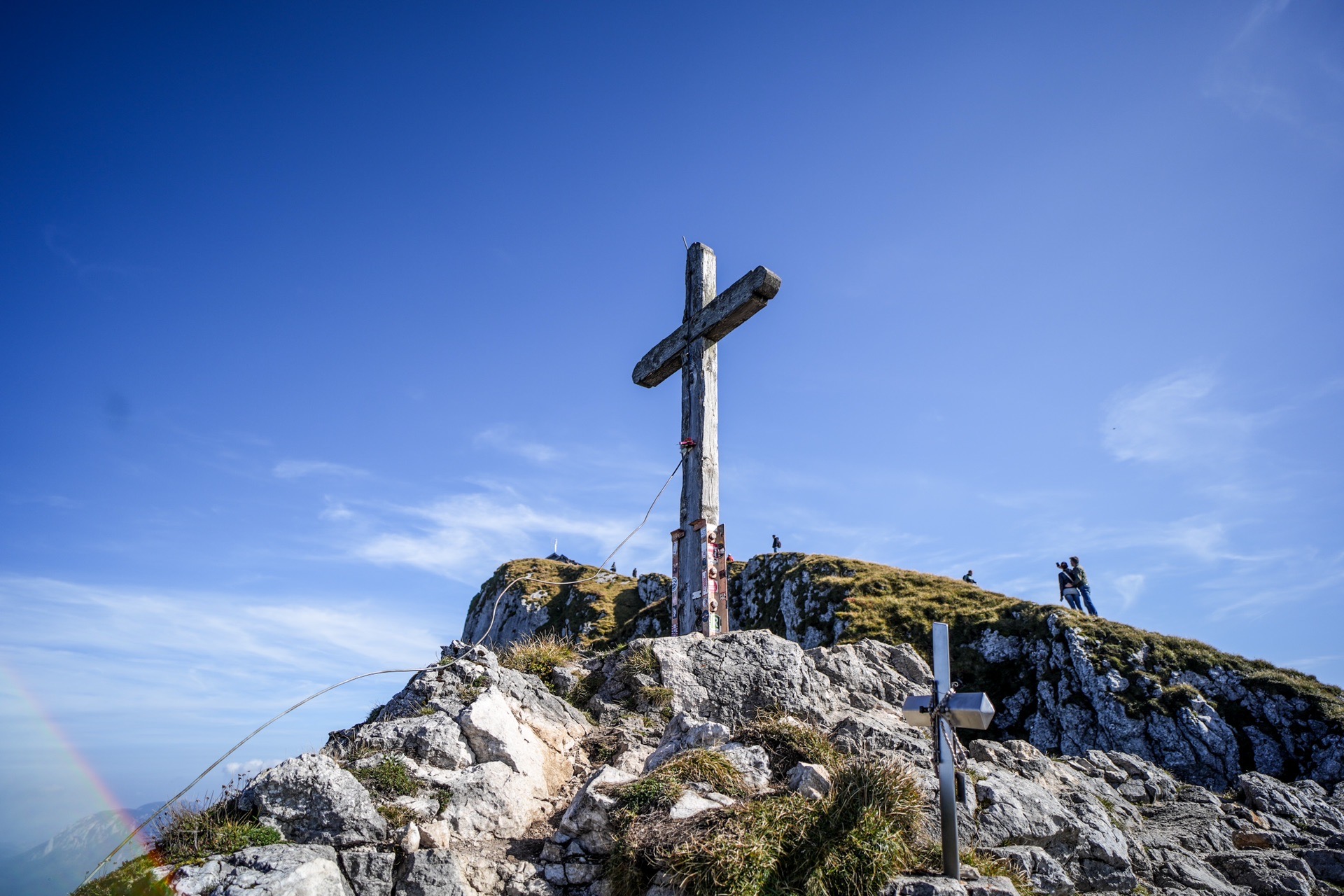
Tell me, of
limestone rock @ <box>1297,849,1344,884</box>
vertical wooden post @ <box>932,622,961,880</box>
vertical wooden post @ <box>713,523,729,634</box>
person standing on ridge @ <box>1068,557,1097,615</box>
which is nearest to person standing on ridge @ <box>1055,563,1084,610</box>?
person standing on ridge @ <box>1068,557,1097,615</box>

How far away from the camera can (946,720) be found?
21.3ft

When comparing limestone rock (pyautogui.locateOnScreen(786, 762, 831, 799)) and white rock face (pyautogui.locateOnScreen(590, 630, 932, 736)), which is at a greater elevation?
white rock face (pyautogui.locateOnScreen(590, 630, 932, 736))

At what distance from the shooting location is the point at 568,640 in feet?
41.4

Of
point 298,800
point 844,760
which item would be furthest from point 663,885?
point 298,800

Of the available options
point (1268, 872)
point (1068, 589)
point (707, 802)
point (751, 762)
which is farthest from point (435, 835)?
point (1068, 589)

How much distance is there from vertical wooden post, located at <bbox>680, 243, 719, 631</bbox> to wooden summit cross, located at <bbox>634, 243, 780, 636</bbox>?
1cm

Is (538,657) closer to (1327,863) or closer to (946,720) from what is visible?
(946,720)

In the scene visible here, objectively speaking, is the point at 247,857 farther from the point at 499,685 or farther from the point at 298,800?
the point at 499,685

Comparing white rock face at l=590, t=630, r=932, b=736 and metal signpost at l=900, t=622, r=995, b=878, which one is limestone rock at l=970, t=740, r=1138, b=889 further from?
white rock face at l=590, t=630, r=932, b=736

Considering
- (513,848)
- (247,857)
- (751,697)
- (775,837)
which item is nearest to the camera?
(247,857)

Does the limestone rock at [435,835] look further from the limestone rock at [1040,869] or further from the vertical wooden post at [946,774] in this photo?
the limestone rock at [1040,869]

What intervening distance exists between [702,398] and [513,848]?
7.36 m

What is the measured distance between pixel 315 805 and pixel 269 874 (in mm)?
885

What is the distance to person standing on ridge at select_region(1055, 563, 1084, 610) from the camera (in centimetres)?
2348
